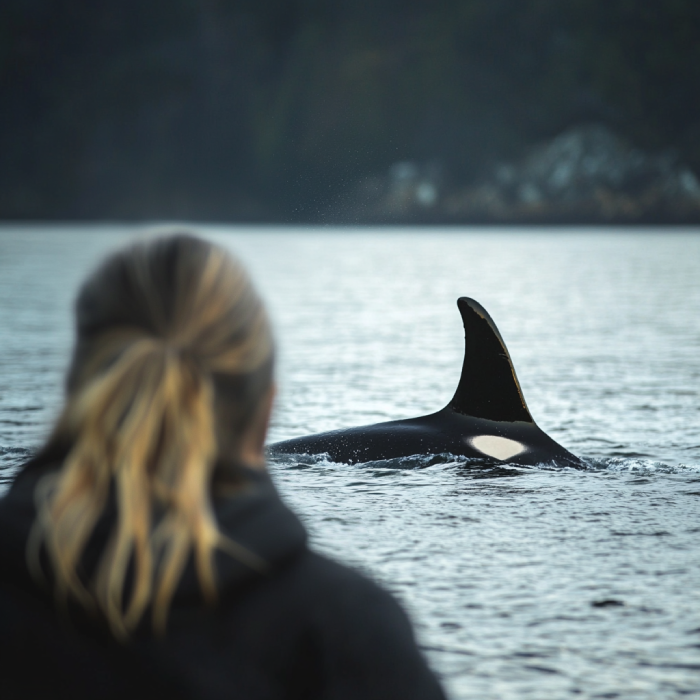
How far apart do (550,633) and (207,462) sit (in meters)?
4.52

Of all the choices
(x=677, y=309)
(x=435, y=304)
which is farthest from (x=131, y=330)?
(x=435, y=304)

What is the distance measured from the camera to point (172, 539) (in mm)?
1835

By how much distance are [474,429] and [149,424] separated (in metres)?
8.50

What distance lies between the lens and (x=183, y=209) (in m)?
192

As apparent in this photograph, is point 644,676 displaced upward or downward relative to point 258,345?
downward

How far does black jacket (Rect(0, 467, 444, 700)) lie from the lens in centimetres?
189

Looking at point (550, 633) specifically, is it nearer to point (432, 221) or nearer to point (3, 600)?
point (3, 600)

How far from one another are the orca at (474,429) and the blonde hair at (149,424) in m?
7.93

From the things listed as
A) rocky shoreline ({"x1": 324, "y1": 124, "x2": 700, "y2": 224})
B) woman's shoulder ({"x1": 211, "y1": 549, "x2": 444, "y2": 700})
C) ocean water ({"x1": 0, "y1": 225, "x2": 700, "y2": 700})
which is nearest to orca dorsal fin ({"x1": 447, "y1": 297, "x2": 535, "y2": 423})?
ocean water ({"x1": 0, "y1": 225, "x2": 700, "y2": 700})

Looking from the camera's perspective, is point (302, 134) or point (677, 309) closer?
point (677, 309)

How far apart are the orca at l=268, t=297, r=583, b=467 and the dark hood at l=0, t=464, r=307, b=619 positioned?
26.1ft

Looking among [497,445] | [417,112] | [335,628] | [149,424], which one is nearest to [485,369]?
[497,445]

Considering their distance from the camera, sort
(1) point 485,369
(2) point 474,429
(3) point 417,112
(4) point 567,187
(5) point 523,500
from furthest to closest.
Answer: (3) point 417,112, (4) point 567,187, (2) point 474,429, (1) point 485,369, (5) point 523,500

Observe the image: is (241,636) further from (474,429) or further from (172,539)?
(474,429)
